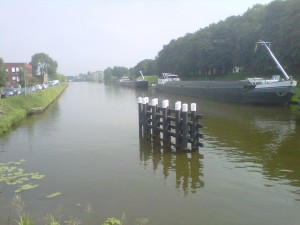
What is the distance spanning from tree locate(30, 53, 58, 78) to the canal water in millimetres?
142865

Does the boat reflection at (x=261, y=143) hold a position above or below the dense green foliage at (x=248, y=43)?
below

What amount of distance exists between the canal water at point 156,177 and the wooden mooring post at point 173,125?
60 centimetres

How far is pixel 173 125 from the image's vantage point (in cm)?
1603

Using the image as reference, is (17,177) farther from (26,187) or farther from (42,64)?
(42,64)

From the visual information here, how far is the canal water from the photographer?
28.1ft

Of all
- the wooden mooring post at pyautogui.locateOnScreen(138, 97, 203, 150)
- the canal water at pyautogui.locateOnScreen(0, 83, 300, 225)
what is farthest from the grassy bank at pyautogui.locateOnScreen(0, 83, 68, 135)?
the wooden mooring post at pyautogui.locateOnScreen(138, 97, 203, 150)

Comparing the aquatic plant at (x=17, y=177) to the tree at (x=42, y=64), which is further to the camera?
the tree at (x=42, y=64)

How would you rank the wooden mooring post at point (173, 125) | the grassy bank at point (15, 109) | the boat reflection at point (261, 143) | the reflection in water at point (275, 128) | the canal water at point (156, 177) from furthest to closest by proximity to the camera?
the grassy bank at point (15, 109) → the reflection in water at point (275, 128) → the wooden mooring post at point (173, 125) → the boat reflection at point (261, 143) → the canal water at point (156, 177)

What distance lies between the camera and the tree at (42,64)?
15575 centimetres

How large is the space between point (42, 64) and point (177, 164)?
156m

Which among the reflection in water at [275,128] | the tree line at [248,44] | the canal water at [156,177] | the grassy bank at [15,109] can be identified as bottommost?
the canal water at [156,177]

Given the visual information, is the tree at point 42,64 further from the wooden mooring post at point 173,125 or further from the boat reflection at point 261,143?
the wooden mooring post at point 173,125

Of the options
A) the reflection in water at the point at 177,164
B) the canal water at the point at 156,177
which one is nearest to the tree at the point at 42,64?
the canal water at the point at 156,177

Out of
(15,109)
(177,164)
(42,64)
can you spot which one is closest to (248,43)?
(15,109)
